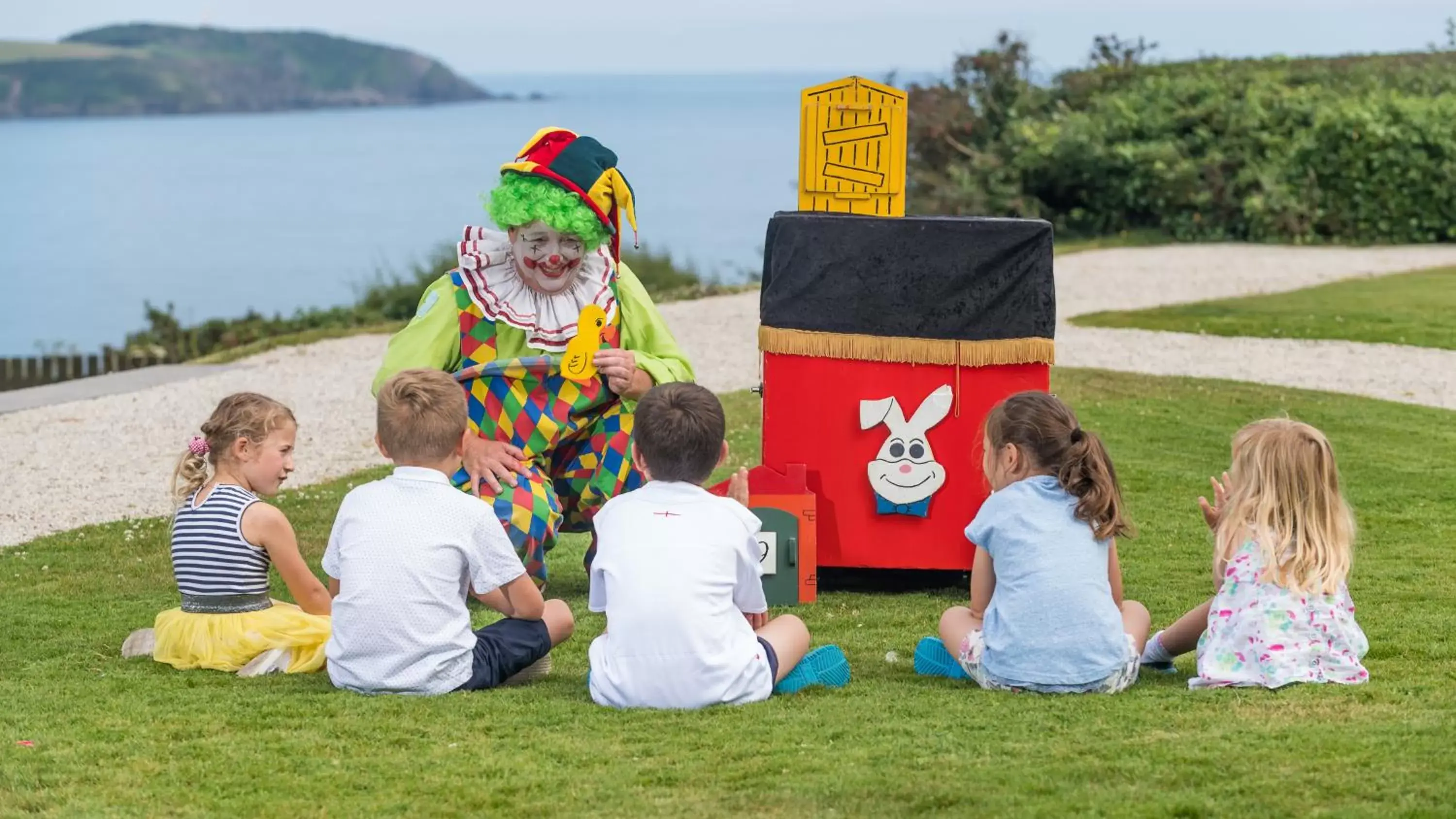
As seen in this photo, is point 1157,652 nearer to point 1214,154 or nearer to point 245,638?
point 245,638

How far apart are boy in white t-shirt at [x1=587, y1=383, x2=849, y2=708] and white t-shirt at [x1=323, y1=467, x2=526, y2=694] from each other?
0.30 meters

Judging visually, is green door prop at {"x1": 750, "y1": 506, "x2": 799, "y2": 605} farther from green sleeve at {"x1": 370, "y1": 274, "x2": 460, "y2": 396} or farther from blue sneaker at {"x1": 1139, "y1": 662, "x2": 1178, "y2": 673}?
blue sneaker at {"x1": 1139, "y1": 662, "x2": 1178, "y2": 673}

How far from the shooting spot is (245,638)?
179 inches

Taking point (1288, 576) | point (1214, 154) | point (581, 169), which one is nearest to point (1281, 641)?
point (1288, 576)

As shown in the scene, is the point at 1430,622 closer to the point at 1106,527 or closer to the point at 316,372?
the point at 1106,527

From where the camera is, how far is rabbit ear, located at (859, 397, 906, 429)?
549 cm

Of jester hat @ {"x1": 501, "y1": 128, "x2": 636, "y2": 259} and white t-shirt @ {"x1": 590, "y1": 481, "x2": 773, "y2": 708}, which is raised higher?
jester hat @ {"x1": 501, "y1": 128, "x2": 636, "y2": 259}

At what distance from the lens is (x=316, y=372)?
12180 millimetres

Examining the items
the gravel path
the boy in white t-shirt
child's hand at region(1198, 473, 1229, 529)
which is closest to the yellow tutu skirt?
the boy in white t-shirt

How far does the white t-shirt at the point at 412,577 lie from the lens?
4.07 meters

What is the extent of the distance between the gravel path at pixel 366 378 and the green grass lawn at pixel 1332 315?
0.99ft

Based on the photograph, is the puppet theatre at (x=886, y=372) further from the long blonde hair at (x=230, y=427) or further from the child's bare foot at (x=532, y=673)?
the long blonde hair at (x=230, y=427)

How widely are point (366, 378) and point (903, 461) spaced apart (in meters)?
6.96

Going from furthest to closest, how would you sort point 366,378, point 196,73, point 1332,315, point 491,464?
point 196,73 → point 1332,315 → point 366,378 → point 491,464
